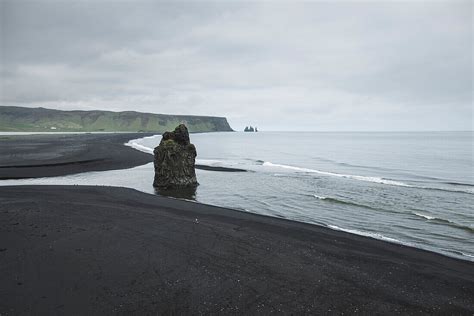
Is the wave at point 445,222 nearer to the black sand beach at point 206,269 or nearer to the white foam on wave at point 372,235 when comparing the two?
the white foam on wave at point 372,235

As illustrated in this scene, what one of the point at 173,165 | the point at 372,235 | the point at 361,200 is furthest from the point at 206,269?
the point at 173,165

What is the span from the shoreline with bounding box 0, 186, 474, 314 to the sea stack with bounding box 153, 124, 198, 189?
1326cm

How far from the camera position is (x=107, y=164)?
52438 mm

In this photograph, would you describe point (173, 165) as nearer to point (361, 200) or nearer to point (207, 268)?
point (361, 200)

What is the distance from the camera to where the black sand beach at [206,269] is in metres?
9.72

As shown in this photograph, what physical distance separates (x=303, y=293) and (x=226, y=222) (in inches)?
362

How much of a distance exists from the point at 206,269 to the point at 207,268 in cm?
10

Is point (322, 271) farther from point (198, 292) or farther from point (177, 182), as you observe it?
point (177, 182)

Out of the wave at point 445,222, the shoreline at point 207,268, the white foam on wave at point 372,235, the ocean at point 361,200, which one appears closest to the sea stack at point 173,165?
the ocean at point 361,200

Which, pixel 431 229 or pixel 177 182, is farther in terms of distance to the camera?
pixel 177 182

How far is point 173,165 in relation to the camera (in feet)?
109

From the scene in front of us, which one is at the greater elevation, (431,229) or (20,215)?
(20,215)

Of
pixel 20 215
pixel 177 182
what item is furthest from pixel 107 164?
pixel 20 215

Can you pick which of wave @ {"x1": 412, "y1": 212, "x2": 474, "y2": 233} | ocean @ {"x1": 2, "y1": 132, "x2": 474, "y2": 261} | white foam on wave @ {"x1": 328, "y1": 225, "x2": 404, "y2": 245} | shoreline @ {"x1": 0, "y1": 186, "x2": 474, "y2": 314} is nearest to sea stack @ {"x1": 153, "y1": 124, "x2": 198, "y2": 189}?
ocean @ {"x1": 2, "y1": 132, "x2": 474, "y2": 261}
